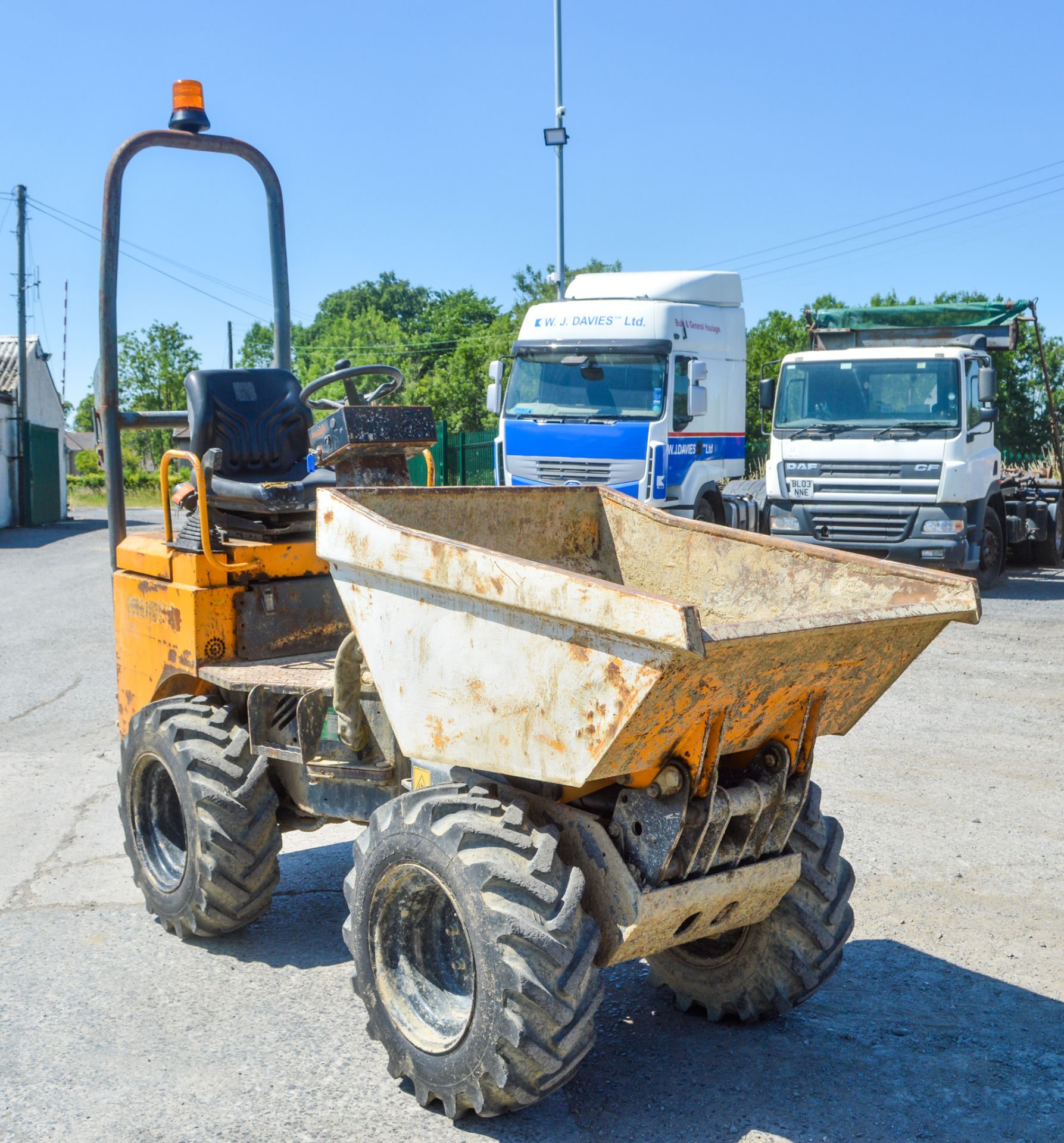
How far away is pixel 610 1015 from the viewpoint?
13.9 feet

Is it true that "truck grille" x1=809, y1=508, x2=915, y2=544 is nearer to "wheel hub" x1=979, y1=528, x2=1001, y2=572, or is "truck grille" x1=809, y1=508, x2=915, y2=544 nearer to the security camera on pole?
"wheel hub" x1=979, y1=528, x2=1001, y2=572

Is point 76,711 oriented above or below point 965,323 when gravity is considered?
below

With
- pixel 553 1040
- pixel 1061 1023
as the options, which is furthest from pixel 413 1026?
pixel 1061 1023

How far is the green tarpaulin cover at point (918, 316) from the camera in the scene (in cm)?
1546

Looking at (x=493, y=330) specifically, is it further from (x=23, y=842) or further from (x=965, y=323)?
(x=23, y=842)

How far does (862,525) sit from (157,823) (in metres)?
10.3

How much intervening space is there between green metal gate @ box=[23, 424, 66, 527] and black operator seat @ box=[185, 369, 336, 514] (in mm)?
26250

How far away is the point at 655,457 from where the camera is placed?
14.4 metres

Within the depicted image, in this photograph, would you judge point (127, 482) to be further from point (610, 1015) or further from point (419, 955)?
point (419, 955)

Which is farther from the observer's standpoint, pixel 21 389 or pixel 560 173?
pixel 21 389

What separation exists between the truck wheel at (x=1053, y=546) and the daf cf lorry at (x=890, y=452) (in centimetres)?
239

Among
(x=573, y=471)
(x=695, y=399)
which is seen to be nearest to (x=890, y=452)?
(x=695, y=399)

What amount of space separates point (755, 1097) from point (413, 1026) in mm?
1022

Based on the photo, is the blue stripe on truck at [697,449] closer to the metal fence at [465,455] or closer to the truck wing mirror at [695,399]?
the truck wing mirror at [695,399]
